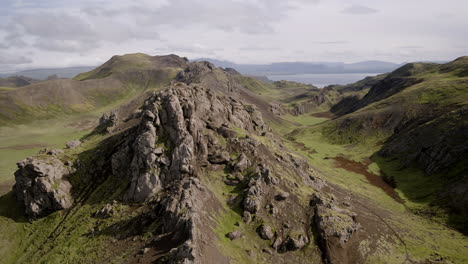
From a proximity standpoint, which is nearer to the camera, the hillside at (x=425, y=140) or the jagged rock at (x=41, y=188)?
the jagged rock at (x=41, y=188)

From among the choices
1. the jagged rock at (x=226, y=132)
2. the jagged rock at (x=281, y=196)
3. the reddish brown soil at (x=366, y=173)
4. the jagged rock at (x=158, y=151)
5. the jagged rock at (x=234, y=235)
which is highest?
the jagged rock at (x=226, y=132)

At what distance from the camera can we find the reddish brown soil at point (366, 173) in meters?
102

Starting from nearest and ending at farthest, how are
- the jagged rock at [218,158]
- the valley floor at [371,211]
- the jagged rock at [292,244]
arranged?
the jagged rock at [292,244]
the valley floor at [371,211]
the jagged rock at [218,158]

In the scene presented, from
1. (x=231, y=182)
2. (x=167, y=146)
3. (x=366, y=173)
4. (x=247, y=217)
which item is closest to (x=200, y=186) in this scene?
(x=231, y=182)

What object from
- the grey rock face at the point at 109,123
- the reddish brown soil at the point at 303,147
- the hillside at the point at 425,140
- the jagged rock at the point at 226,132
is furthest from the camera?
the reddish brown soil at the point at 303,147

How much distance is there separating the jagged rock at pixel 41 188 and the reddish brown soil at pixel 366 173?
356 feet

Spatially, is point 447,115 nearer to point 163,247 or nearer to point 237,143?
point 237,143

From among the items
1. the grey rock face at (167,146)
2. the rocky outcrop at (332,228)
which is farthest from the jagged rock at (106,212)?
the rocky outcrop at (332,228)

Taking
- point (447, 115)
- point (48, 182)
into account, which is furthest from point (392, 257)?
point (447, 115)

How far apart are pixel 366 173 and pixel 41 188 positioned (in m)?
127

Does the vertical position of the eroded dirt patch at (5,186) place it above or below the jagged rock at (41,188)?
below

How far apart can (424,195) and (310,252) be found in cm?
A: 6774

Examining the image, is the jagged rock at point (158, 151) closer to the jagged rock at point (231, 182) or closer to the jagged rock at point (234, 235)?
the jagged rock at point (231, 182)

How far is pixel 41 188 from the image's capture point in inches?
2564
